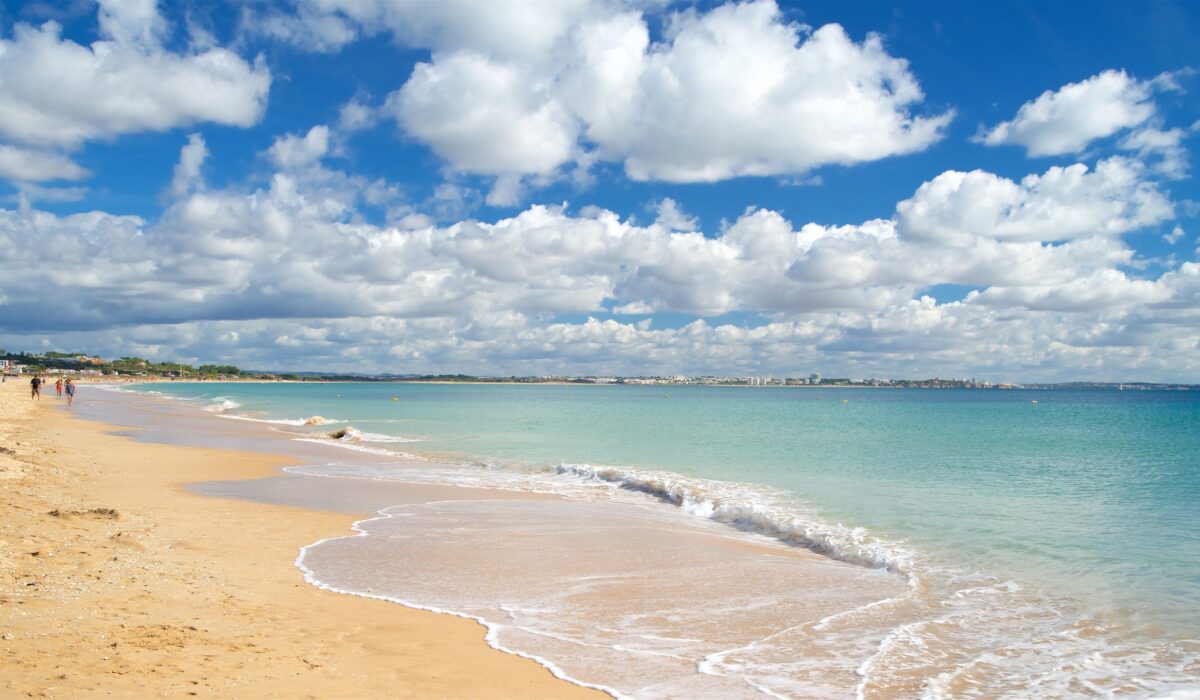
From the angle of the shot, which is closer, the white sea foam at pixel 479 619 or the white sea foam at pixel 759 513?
the white sea foam at pixel 479 619

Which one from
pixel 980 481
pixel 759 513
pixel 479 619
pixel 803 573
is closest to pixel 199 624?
pixel 479 619

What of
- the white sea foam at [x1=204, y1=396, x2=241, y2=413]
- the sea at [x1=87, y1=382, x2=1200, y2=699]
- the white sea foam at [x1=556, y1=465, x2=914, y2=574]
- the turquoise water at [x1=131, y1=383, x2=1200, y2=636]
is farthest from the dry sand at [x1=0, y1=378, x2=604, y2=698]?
the white sea foam at [x1=204, y1=396, x2=241, y2=413]

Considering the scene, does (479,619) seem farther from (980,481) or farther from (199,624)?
(980,481)

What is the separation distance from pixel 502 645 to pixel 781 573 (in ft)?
18.0

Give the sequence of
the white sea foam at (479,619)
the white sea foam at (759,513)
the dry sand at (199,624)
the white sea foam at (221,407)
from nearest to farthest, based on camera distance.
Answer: the dry sand at (199,624) → the white sea foam at (479,619) → the white sea foam at (759,513) → the white sea foam at (221,407)

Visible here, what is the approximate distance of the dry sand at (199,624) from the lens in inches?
247

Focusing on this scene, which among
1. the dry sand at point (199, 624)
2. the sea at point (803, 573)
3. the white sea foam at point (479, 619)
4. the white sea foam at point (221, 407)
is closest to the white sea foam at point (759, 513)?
the sea at point (803, 573)

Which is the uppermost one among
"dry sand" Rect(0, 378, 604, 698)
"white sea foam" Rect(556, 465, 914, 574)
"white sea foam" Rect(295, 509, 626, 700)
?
"dry sand" Rect(0, 378, 604, 698)

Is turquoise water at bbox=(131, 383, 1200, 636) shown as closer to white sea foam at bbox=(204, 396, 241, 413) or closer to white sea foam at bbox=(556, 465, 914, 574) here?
white sea foam at bbox=(556, 465, 914, 574)

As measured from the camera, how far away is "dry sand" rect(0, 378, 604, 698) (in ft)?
20.5

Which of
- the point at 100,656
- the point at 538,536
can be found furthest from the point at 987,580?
the point at 100,656

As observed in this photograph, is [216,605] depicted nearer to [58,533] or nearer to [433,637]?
[433,637]

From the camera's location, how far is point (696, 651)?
787cm

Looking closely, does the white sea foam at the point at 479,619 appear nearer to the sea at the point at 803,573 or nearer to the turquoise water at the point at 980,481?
the sea at the point at 803,573
